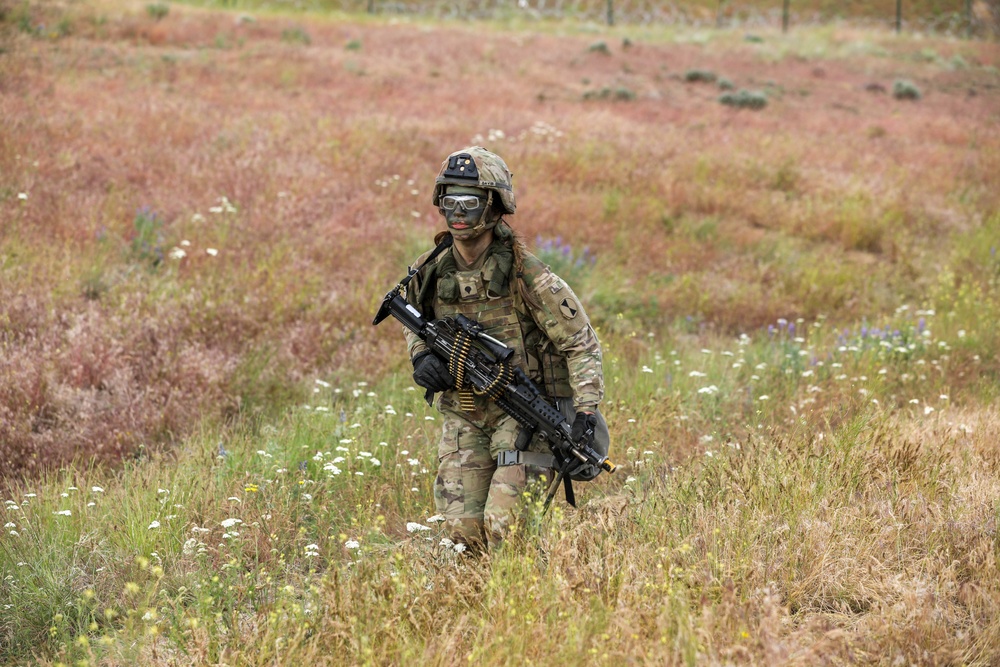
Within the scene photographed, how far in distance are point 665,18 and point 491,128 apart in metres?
47.4

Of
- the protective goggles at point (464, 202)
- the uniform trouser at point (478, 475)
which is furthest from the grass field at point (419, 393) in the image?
the protective goggles at point (464, 202)

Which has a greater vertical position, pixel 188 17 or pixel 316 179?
pixel 188 17

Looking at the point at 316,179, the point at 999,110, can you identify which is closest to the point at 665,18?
the point at 999,110

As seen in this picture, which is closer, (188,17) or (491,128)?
(491,128)

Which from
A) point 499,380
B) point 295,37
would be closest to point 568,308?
point 499,380

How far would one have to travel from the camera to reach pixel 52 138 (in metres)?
10.0

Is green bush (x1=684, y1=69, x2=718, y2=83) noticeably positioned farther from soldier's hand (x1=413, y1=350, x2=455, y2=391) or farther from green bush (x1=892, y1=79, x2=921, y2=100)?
soldier's hand (x1=413, y1=350, x2=455, y2=391)

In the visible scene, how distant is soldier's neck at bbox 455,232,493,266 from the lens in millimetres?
4141

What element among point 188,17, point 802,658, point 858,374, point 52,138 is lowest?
point 858,374

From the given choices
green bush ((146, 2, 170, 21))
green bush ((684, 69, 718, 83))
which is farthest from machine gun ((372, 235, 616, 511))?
green bush ((684, 69, 718, 83))

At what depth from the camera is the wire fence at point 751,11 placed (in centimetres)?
4809

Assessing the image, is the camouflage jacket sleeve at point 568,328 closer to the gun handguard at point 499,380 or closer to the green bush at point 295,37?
the gun handguard at point 499,380

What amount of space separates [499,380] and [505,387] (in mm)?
46

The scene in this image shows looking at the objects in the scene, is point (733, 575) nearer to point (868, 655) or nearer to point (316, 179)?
point (868, 655)
